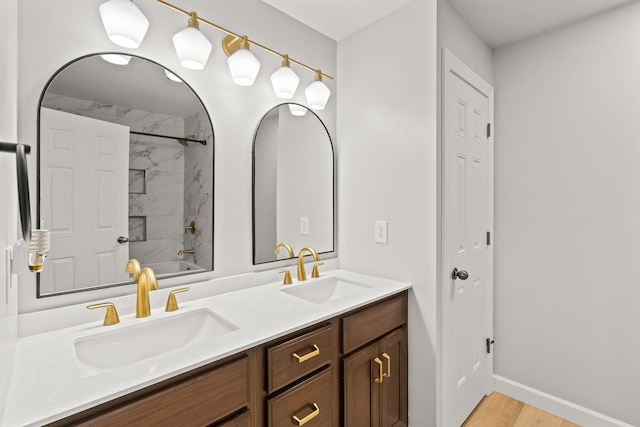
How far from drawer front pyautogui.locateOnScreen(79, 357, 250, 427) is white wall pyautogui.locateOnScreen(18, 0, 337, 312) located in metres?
0.60

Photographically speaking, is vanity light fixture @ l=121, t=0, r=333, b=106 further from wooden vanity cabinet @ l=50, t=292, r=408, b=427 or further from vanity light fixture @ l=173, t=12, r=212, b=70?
wooden vanity cabinet @ l=50, t=292, r=408, b=427

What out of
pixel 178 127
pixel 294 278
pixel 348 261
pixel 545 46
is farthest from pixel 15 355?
pixel 545 46

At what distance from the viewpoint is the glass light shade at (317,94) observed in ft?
6.05

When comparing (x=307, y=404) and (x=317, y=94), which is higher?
(x=317, y=94)

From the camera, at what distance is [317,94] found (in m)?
1.85

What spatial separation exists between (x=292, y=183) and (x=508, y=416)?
76.6 inches

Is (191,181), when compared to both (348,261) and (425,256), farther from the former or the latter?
(425,256)

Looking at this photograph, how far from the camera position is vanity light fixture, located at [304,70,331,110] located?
1.84 metres

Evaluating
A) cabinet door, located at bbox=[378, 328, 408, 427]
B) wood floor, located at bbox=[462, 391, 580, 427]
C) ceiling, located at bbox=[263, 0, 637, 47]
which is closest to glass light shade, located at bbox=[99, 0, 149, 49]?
ceiling, located at bbox=[263, 0, 637, 47]

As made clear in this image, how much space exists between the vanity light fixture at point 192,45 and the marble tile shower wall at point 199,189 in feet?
0.74

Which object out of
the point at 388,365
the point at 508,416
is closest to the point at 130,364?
the point at 388,365

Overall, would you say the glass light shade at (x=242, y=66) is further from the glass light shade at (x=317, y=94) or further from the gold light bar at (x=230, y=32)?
the glass light shade at (x=317, y=94)

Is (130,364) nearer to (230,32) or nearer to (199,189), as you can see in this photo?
(199,189)

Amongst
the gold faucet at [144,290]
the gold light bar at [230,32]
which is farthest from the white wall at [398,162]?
the gold faucet at [144,290]
